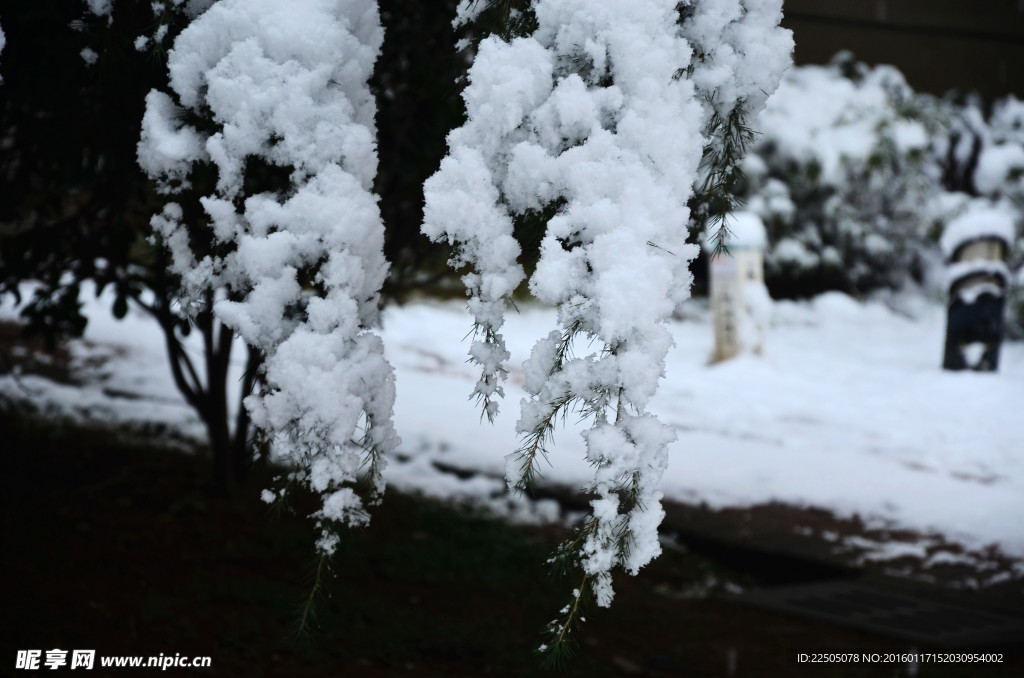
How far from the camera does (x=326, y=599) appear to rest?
94.7 inches

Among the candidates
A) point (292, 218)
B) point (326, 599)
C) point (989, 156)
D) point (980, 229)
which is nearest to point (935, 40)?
point (989, 156)

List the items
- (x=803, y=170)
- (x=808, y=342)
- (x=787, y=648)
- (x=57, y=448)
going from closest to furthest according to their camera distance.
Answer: (x=787, y=648)
(x=57, y=448)
(x=808, y=342)
(x=803, y=170)

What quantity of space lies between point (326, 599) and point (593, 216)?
1.45 m

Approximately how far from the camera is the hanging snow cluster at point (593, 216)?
1.49 metres

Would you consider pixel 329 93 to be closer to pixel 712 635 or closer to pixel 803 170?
pixel 712 635

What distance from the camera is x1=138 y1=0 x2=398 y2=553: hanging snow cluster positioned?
166 cm

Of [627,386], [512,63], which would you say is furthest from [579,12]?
[627,386]

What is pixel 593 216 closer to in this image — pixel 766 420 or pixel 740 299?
pixel 766 420

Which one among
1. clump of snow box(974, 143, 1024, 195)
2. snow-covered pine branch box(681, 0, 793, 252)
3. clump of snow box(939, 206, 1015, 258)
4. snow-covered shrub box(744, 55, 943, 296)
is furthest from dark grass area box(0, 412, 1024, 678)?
clump of snow box(974, 143, 1024, 195)

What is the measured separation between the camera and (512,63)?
159 centimetres

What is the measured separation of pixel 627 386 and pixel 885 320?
9204 mm

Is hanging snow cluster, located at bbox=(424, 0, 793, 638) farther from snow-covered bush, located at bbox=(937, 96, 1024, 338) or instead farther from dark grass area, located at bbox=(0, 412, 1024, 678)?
snow-covered bush, located at bbox=(937, 96, 1024, 338)

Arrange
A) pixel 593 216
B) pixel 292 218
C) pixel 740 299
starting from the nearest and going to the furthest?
pixel 593 216 → pixel 292 218 → pixel 740 299

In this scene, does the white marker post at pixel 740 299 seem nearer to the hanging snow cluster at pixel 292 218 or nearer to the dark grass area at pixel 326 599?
the dark grass area at pixel 326 599
